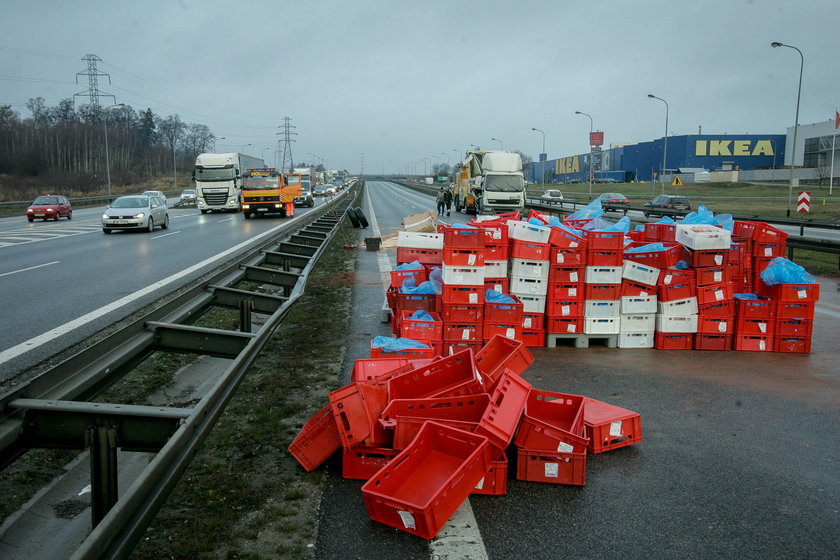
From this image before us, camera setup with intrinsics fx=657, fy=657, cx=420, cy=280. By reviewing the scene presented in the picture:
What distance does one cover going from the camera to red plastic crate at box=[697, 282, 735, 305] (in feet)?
31.3

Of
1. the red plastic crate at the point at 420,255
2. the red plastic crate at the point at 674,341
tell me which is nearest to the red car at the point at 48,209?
the red plastic crate at the point at 420,255

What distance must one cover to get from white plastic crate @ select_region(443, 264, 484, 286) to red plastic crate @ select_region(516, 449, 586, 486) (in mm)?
4158

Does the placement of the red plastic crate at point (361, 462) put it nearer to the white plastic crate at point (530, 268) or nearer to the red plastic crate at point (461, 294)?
the red plastic crate at point (461, 294)

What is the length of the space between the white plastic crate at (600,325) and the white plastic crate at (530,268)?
0.90 meters

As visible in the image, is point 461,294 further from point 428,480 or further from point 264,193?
point 264,193

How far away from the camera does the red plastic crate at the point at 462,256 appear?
8977 mm

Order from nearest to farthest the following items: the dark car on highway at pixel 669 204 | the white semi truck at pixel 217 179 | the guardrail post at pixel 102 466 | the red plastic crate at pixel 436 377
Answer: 1. the guardrail post at pixel 102 466
2. the red plastic crate at pixel 436 377
3. the dark car on highway at pixel 669 204
4. the white semi truck at pixel 217 179

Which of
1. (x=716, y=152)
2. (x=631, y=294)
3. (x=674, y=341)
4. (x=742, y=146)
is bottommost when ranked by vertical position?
(x=674, y=341)

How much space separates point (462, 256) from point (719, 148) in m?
106

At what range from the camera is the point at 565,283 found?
9.64 metres

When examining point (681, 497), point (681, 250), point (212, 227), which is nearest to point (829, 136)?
point (212, 227)

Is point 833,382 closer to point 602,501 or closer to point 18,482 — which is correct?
point 602,501

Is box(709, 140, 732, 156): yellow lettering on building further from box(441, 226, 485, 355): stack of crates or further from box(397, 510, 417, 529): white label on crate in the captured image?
box(397, 510, 417, 529): white label on crate

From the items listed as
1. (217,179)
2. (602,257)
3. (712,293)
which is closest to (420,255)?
(602,257)
